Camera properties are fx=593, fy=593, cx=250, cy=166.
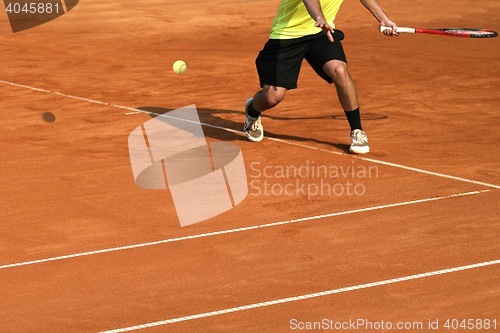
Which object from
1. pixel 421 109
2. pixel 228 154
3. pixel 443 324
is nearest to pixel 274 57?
pixel 228 154

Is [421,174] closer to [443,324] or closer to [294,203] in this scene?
[294,203]

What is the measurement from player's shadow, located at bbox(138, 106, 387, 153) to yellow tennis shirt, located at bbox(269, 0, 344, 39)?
114 cm

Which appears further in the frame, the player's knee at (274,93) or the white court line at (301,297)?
the player's knee at (274,93)

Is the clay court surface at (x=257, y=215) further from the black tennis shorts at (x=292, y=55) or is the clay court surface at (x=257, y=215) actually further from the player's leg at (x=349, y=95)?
the black tennis shorts at (x=292, y=55)

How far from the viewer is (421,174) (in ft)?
16.5

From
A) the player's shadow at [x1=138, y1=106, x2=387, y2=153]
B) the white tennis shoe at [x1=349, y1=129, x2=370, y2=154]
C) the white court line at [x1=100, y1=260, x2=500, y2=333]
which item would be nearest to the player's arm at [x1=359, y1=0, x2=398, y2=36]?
the white tennis shoe at [x1=349, y1=129, x2=370, y2=154]

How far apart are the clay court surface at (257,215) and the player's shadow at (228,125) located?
0.12ft

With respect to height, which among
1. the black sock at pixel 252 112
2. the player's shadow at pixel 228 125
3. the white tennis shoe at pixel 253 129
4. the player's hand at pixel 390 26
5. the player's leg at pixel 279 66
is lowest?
the player's shadow at pixel 228 125

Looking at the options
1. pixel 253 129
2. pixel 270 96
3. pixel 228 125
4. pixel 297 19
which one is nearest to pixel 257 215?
pixel 270 96

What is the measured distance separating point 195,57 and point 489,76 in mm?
4971

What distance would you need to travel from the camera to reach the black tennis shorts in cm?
544

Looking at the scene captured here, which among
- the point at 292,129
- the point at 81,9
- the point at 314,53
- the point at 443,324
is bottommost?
the point at 81,9

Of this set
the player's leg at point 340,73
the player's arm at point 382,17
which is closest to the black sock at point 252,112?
the player's leg at point 340,73

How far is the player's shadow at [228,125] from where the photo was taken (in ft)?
20.1
